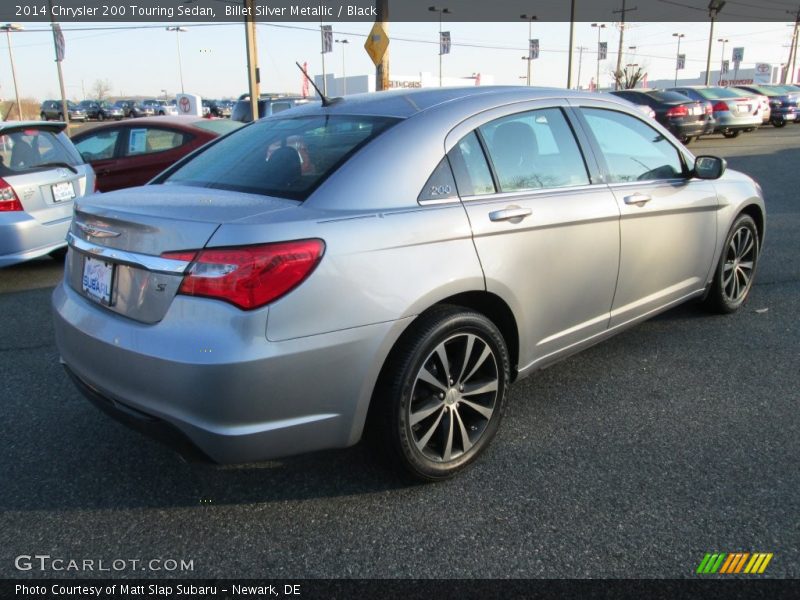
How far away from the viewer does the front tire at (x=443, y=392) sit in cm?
254

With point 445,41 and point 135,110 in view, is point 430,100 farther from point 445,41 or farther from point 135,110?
point 135,110

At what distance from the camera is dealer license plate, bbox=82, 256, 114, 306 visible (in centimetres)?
251

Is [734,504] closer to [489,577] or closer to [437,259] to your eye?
[489,577]

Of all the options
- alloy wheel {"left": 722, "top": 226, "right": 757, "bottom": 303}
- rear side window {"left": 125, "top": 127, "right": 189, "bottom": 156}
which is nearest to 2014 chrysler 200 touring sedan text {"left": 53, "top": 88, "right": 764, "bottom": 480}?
alloy wheel {"left": 722, "top": 226, "right": 757, "bottom": 303}

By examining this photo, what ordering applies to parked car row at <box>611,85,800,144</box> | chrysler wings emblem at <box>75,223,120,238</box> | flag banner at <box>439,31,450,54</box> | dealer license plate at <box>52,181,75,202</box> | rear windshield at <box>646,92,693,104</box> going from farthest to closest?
flag banner at <box>439,31,450,54</box> → rear windshield at <box>646,92,693,104</box> → parked car row at <box>611,85,800,144</box> → dealer license plate at <box>52,181,75,202</box> → chrysler wings emblem at <box>75,223,120,238</box>

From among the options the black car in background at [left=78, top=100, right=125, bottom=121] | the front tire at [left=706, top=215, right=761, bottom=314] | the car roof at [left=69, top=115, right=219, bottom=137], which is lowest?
the black car in background at [left=78, top=100, right=125, bottom=121]

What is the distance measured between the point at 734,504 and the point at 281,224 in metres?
2.06

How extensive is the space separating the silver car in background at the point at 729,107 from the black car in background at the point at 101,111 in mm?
49915

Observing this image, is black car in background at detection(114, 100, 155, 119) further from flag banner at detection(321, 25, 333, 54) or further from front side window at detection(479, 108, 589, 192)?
front side window at detection(479, 108, 589, 192)

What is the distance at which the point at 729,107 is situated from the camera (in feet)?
68.3

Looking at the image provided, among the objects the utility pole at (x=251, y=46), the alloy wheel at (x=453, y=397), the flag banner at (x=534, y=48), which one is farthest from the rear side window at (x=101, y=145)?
the flag banner at (x=534, y=48)

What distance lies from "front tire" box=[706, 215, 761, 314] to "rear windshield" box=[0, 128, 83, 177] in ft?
19.1

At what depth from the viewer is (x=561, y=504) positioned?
264cm
